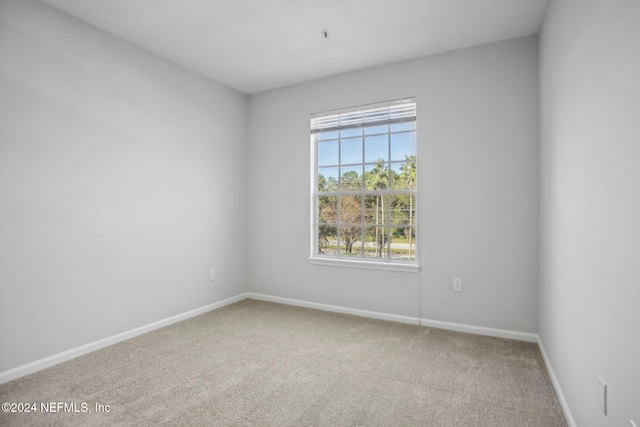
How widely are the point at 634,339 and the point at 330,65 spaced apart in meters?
3.22

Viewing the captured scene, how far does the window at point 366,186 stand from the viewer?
3.46 meters

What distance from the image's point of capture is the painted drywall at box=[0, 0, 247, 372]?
2.30m

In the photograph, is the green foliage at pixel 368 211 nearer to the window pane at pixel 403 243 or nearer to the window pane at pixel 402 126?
the window pane at pixel 403 243

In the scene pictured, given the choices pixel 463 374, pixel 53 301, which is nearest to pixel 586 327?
pixel 463 374

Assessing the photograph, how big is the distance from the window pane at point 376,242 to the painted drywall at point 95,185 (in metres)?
1.72

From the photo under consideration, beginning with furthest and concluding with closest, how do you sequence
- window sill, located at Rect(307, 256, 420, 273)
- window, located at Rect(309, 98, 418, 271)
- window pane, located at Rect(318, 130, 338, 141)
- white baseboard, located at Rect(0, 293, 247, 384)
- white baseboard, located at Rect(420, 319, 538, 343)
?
window pane, located at Rect(318, 130, 338, 141), window, located at Rect(309, 98, 418, 271), window sill, located at Rect(307, 256, 420, 273), white baseboard, located at Rect(420, 319, 538, 343), white baseboard, located at Rect(0, 293, 247, 384)

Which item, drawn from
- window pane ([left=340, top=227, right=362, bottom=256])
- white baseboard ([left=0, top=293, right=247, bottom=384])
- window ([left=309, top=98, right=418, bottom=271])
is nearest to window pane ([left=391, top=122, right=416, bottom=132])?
window ([left=309, top=98, right=418, bottom=271])

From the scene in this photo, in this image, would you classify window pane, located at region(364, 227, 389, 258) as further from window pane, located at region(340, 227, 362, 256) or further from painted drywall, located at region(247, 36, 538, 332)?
painted drywall, located at region(247, 36, 538, 332)

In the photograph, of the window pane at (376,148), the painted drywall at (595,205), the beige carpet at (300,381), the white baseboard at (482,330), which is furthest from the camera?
the window pane at (376,148)

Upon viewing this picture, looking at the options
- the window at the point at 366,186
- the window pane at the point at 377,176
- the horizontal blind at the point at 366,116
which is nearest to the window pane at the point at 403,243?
the window at the point at 366,186

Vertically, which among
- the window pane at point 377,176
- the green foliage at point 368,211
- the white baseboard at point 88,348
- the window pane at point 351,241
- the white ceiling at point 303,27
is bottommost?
Result: the white baseboard at point 88,348

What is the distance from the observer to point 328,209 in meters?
3.95

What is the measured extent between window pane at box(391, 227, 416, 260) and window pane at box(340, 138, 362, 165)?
35.1 inches

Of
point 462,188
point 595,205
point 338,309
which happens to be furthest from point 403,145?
point 595,205
